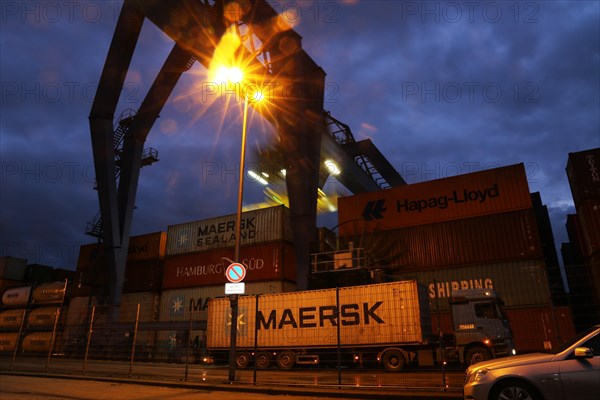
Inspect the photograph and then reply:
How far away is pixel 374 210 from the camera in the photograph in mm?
23656

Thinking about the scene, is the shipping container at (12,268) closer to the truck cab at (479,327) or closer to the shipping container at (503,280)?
the shipping container at (503,280)

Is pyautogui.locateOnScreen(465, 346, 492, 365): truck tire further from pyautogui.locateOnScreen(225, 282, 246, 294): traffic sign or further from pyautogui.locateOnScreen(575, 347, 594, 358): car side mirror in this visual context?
pyautogui.locateOnScreen(575, 347, 594, 358): car side mirror

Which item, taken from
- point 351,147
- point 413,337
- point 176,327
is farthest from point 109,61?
point 413,337

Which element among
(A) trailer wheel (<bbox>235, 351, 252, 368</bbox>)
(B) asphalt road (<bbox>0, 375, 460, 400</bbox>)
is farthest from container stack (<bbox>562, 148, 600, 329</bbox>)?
(A) trailer wheel (<bbox>235, 351, 252, 368</bbox>)

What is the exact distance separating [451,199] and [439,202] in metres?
0.64

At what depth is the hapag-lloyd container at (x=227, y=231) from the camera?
90.4 feet

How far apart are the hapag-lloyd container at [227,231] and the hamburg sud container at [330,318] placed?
28.3ft

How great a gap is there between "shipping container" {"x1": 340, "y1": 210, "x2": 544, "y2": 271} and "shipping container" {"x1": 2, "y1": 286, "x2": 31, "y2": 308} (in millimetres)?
31196

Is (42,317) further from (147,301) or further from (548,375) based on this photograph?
(548,375)

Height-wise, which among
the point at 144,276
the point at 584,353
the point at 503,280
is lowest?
the point at 584,353

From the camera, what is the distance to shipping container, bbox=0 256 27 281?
4512 centimetres

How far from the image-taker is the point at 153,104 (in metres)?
29.7

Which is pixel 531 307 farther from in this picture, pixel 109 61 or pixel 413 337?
pixel 109 61

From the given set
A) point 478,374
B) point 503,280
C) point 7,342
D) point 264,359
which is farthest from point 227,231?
point 478,374
